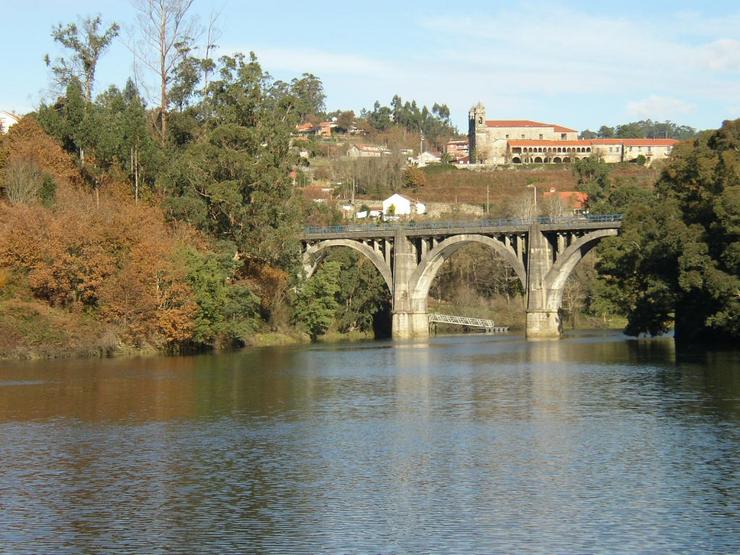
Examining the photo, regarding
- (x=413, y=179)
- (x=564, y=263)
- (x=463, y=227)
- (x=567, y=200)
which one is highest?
(x=413, y=179)

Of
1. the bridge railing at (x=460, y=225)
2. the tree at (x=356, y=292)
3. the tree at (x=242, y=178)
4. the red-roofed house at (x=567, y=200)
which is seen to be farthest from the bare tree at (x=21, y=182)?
the red-roofed house at (x=567, y=200)

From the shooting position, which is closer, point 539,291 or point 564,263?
point 564,263

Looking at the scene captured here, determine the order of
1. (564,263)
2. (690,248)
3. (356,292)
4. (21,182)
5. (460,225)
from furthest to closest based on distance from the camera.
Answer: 1. (356,292)
2. (460,225)
3. (564,263)
4. (21,182)
5. (690,248)

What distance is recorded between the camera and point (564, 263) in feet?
286

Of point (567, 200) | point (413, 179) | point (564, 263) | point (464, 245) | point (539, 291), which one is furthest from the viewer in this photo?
point (413, 179)

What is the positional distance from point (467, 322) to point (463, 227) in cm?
1462

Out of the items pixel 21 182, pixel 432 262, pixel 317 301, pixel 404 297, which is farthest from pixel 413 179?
pixel 21 182

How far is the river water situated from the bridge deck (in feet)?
115

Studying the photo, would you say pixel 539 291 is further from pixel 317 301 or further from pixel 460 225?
pixel 317 301

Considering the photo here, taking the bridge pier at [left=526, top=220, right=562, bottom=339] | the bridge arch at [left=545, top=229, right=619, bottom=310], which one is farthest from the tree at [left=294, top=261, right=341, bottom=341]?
the bridge arch at [left=545, top=229, right=619, bottom=310]

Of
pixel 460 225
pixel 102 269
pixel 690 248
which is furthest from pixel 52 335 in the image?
pixel 460 225

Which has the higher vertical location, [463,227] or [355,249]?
[463,227]

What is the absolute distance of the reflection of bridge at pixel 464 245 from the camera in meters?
87.1

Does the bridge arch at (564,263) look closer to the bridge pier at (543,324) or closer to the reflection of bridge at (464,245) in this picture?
the reflection of bridge at (464,245)
